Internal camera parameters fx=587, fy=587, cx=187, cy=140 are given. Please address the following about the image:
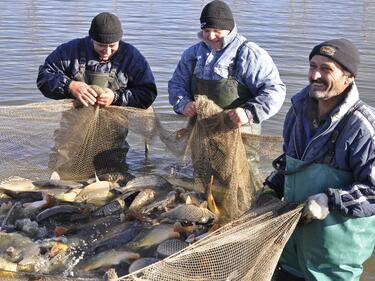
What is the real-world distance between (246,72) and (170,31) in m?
11.0

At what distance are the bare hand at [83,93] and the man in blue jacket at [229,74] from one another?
901 millimetres

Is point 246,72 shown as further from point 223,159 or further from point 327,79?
point 327,79

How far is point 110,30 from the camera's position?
6543mm

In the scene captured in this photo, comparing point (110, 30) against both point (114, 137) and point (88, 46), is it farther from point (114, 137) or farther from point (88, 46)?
point (114, 137)

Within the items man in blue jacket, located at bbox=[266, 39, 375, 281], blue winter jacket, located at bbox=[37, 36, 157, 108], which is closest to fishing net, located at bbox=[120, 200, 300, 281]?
man in blue jacket, located at bbox=[266, 39, 375, 281]

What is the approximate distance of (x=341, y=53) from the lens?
407cm

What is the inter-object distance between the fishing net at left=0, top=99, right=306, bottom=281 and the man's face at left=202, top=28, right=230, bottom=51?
0.71m

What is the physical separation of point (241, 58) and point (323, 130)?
2.08 metres

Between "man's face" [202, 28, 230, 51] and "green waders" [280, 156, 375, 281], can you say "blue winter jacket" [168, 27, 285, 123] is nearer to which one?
"man's face" [202, 28, 230, 51]

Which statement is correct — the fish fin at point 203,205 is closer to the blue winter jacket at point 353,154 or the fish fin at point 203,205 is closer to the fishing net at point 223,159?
the fishing net at point 223,159

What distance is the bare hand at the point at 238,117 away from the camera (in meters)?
5.63

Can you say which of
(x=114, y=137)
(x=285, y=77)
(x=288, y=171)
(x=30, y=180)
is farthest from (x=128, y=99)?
(x=285, y=77)

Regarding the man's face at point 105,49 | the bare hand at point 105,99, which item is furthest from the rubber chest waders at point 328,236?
the man's face at point 105,49

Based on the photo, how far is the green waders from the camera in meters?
4.14
